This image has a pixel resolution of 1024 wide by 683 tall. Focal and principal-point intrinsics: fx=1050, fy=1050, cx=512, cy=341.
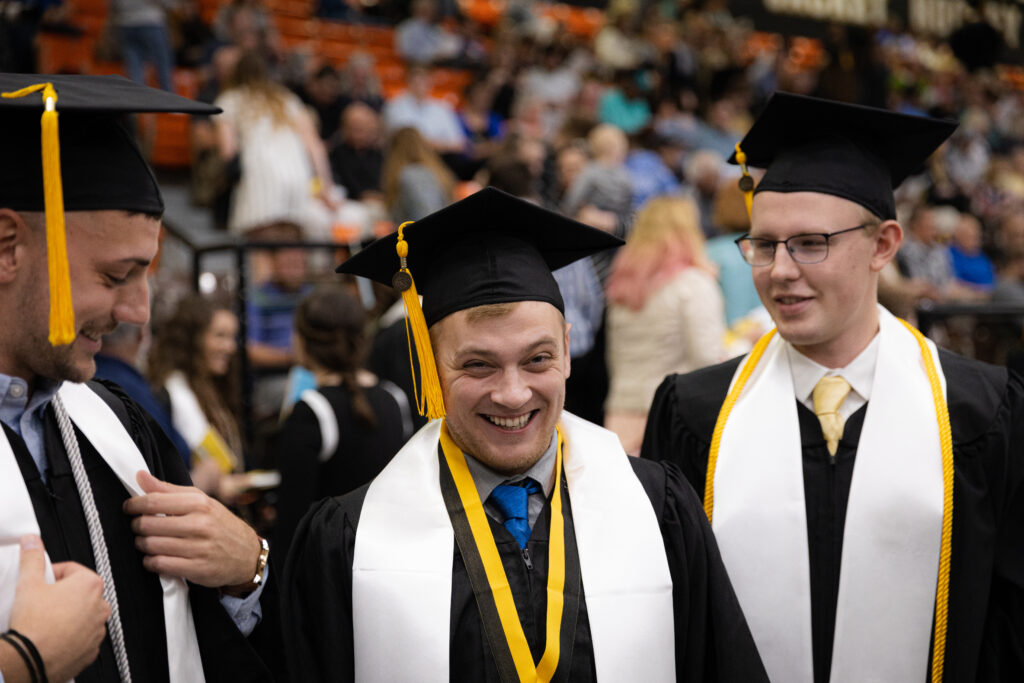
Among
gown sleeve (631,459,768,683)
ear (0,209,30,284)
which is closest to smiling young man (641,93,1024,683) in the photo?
gown sleeve (631,459,768,683)

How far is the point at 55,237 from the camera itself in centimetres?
174

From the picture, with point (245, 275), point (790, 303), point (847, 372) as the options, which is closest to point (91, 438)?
point (790, 303)

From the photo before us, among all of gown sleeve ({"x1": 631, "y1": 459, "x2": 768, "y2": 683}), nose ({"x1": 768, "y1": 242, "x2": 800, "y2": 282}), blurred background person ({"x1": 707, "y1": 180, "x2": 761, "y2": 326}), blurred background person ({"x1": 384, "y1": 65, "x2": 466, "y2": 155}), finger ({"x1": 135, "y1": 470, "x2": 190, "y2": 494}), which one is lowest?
gown sleeve ({"x1": 631, "y1": 459, "x2": 768, "y2": 683})

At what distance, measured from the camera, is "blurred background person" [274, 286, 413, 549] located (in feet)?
12.1

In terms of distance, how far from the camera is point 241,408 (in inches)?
230

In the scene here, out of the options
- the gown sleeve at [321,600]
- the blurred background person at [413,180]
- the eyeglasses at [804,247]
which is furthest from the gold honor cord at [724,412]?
the blurred background person at [413,180]

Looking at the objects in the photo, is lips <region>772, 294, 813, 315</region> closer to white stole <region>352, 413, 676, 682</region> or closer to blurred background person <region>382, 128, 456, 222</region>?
white stole <region>352, 413, 676, 682</region>

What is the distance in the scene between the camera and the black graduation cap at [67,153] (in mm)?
1739

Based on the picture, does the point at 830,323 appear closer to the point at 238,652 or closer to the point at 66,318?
the point at 238,652

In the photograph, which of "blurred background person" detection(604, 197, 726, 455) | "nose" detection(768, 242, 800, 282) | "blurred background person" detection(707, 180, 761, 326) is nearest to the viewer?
"nose" detection(768, 242, 800, 282)

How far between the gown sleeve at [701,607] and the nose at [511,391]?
1.29 feet

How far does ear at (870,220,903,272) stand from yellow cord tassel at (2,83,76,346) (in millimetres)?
1879

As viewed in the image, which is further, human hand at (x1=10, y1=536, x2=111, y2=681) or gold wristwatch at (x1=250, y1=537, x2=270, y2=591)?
gold wristwatch at (x1=250, y1=537, x2=270, y2=591)

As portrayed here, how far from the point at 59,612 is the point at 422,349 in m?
0.86
